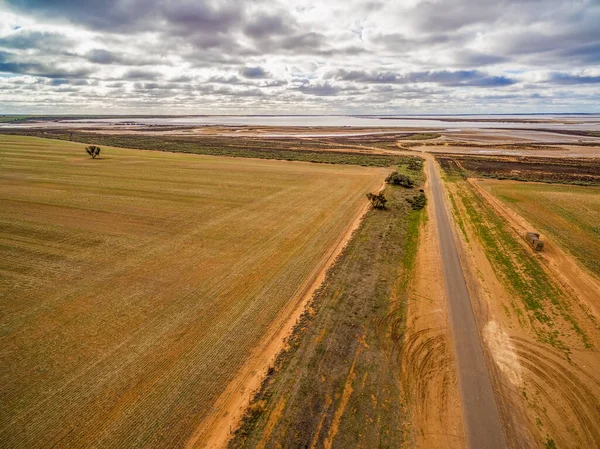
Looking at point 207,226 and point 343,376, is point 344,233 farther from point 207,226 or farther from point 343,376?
point 343,376

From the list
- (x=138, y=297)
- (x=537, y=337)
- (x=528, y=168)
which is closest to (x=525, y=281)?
(x=537, y=337)

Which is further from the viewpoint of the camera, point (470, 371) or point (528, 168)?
point (528, 168)

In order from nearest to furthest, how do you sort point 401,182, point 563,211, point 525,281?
point 525,281
point 563,211
point 401,182

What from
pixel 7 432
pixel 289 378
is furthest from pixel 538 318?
pixel 7 432

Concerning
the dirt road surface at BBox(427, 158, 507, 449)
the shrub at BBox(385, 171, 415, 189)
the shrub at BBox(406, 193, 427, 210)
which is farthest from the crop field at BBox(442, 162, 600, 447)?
the shrub at BBox(385, 171, 415, 189)

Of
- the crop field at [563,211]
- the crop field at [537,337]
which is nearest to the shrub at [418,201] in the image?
the crop field at [537,337]

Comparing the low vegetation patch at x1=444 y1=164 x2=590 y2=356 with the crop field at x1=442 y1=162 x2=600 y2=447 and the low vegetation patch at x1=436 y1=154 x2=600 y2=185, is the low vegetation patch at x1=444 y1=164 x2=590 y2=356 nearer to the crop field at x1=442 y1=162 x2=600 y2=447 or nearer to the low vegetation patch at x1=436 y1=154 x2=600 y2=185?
the crop field at x1=442 y1=162 x2=600 y2=447

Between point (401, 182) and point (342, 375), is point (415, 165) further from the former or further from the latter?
point (342, 375)
